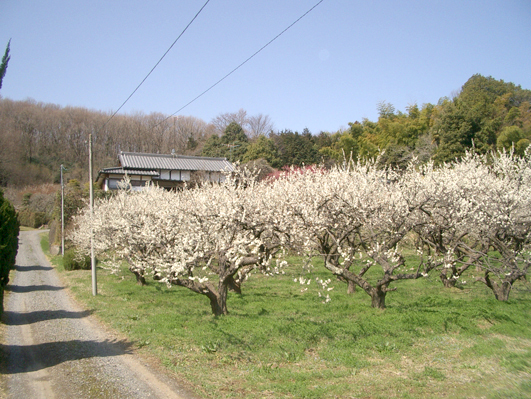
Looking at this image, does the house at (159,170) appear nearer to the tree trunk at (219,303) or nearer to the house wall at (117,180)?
the house wall at (117,180)

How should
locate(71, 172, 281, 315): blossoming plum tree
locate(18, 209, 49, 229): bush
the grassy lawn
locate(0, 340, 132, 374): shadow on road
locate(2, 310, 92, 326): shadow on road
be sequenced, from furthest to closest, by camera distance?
Answer: locate(18, 209, 49, 229): bush, locate(2, 310, 92, 326): shadow on road, locate(71, 172, 281, 315): blossoming plum tree, locate(0, 340, 132, 374): shadow on road, the grassy lawn

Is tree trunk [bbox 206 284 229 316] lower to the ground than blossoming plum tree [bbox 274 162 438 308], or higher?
lower

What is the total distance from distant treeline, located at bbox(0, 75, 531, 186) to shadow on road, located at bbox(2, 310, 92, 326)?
1694cm

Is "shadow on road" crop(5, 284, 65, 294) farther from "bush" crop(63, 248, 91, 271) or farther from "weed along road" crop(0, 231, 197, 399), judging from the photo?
"bush" crop(63, 248, 91, 271)

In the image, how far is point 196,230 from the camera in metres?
10.8

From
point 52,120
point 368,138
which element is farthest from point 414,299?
point 52,120

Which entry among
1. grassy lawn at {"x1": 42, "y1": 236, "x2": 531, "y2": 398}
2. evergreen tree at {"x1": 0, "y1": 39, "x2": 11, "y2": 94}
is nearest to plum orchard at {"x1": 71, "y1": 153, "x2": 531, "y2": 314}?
grassy lawn at {"x1": 42, "y1": 236, "x2": 531, "y2": 398}

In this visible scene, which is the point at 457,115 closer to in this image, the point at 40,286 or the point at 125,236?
the point at 125,236

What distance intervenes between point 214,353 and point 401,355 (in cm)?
390

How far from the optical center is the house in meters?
40.8

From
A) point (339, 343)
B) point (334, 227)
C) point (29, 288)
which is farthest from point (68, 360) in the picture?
point (29, 288)

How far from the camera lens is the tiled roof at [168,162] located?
139 ft

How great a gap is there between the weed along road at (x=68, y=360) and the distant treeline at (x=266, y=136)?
1730 centimetres

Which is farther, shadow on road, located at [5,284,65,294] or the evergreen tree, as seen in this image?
shadow on road, located at [5,284,65,294]
